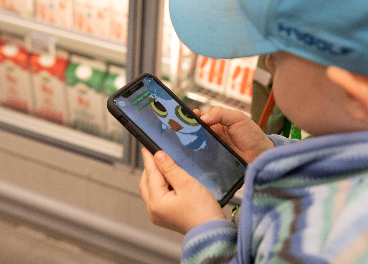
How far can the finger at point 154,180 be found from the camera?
22.9 inches

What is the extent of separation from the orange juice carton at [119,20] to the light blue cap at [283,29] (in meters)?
0.84

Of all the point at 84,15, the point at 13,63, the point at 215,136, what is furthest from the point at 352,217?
the point at 13,63

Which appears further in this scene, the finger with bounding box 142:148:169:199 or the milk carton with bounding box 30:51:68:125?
the milk carton with bounding box 30:51:68:125

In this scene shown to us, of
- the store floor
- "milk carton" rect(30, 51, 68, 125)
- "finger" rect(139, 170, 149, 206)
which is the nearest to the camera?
"finger" rect(139, 170, 149, 206)

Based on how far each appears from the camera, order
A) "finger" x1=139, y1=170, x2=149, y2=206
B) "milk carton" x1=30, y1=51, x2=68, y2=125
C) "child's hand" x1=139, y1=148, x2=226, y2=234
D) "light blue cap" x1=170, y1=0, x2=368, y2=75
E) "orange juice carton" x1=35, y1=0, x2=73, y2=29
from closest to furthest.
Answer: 1. "light blue cap" x1=170, y1=0, x2=368, y2=75
2. "child's hand" x1=139, y1=148, x2=226, y2=234
3. "finger" x1=139, y1=170, x2=149, y2=206
4. "orange juice carton" x1=35, y1=0, x2=73, y2=29
5. "milk carton" x1=30, y1=51, x2=68, y2=125

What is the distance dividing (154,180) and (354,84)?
366mm

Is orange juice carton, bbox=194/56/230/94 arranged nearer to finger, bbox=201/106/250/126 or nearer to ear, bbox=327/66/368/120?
finger, bbox=201/106/250/126

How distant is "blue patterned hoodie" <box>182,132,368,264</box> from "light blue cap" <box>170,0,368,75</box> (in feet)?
0.34

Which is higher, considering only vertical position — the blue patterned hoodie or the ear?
the ear

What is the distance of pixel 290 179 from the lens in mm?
417

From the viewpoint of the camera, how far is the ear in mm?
338

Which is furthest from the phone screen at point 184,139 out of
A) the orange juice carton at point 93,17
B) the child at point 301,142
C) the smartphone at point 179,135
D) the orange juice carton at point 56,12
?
the orange juice carton at point 56,12

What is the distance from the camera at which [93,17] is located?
1285 mm

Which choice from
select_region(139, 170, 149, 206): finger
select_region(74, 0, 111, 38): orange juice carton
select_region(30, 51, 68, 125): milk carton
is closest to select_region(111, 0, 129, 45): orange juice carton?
select_region(74, 0, 111, 38): orange juice carton
